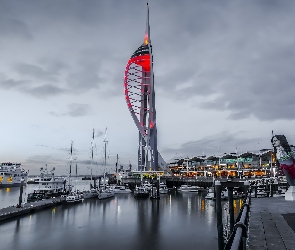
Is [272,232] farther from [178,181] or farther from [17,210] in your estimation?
[178,181]

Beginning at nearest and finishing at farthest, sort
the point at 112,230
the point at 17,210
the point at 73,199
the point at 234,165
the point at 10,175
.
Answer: the point at 112,230, the point at 17,210, the point at 73,199, the point at 234,165, the point at 10,175

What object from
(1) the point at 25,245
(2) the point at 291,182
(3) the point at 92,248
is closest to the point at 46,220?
(1) the point at 25,245

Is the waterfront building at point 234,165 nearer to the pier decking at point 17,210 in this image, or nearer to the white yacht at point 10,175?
the pier decking at point 17,210

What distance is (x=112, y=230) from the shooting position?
34.0 meters

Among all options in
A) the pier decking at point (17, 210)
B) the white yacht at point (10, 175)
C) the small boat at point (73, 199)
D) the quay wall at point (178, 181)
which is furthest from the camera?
the white yacht at point (10, 175)

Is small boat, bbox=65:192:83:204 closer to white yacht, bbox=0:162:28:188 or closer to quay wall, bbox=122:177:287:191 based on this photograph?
quay wall, bbox=122:177:287:191

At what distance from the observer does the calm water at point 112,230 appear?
27198 millimetres

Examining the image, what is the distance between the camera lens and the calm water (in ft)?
89.2

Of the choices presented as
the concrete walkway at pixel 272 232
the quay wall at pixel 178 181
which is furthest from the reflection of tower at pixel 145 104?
the concrete walkway at pixel 272 232

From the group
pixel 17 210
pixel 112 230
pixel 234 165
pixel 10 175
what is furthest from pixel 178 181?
pixel 10 175

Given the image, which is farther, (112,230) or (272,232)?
(112,230)

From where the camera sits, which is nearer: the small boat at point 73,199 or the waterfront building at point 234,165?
the small boat at point 73,199

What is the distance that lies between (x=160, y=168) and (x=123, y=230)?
107 metres

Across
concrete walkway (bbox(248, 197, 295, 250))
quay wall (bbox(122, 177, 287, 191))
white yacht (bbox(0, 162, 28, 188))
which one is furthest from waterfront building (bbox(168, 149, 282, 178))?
concrete walkway (bbox(248, 197, 295, 250))
